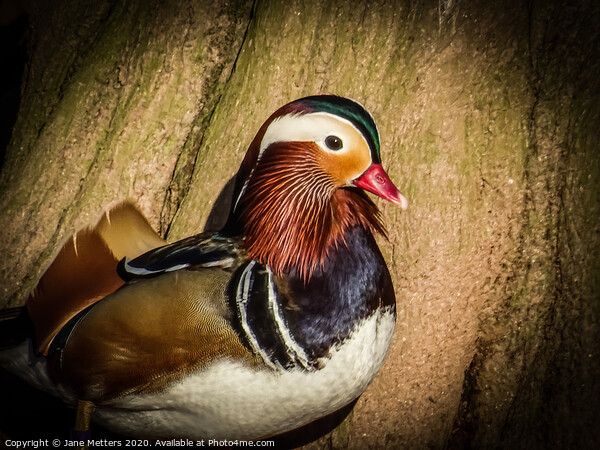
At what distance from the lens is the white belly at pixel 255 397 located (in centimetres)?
106

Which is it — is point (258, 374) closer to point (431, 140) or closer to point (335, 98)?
point (335, 98)

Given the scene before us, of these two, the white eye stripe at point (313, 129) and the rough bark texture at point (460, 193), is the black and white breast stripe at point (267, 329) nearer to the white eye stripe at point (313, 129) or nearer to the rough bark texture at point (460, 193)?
the white eye stripe at point (313, 129)

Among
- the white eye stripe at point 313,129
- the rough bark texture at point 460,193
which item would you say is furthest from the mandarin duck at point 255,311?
the rough bark texture at point 460,193

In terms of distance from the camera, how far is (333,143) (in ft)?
3.62

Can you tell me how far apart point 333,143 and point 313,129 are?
0.04 m

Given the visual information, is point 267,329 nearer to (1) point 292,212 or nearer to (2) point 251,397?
(2) point 251,397

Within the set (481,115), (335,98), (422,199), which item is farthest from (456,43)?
(335,98)

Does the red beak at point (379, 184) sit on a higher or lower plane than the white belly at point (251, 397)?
higher

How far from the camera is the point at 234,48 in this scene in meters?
1.67

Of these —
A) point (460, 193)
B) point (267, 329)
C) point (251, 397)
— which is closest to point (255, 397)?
point (251, 397)

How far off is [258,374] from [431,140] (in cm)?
73

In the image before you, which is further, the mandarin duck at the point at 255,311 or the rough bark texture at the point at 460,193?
the rough bark texture at the point at 460,193

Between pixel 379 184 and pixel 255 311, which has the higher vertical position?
pixel 379 184

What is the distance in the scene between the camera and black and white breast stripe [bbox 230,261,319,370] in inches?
41.6
